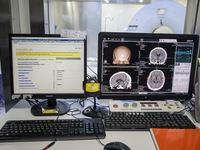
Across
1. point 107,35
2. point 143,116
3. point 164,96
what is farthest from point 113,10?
point 143,116

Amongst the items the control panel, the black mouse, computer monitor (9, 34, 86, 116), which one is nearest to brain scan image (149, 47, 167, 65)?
the control panel

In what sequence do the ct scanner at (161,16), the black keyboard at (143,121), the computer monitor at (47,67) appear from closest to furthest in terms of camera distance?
the black keyboard at (143,121) < the computer monitor at (47,67) < the ct scanner at (161,16)

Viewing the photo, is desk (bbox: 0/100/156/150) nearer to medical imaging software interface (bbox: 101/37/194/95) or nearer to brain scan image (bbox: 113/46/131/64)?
medical imaging software interface (bbox: 101/37/194/95)

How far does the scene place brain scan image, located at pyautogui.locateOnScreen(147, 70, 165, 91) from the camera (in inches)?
45.1

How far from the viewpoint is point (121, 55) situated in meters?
1.11

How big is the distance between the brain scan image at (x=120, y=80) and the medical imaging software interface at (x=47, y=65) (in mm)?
188

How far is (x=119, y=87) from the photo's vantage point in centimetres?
115

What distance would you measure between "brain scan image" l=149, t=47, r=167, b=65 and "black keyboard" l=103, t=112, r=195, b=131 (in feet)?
1.01

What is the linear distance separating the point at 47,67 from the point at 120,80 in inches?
17.5

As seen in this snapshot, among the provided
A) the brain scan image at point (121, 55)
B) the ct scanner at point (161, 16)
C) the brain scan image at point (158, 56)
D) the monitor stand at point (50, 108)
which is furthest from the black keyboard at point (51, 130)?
the ct scanner at point (161, 16)

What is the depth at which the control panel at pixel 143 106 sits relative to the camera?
3.67ft

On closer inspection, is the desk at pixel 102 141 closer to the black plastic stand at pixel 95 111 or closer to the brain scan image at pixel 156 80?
the black plastic stand at pixel 95 111

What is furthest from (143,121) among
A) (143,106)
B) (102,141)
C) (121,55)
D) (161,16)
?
(161,16)

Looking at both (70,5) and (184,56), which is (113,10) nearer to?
(70,5)
